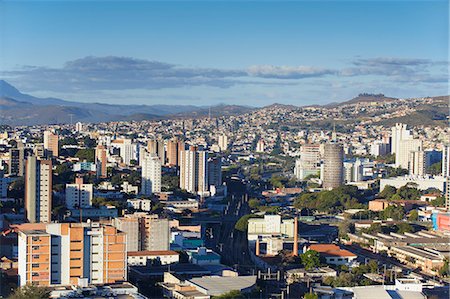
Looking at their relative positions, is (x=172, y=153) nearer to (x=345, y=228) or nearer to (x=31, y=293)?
(x=345, y=228)

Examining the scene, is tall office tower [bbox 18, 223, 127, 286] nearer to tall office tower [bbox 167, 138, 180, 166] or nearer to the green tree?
the green tree

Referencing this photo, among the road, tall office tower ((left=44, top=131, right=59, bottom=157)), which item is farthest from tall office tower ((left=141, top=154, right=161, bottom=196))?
the road

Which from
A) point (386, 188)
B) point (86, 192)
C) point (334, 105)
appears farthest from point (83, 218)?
point (334, 105)

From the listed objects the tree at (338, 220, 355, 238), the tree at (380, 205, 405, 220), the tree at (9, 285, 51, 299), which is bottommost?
the tree at (338, 220, 355, 238)

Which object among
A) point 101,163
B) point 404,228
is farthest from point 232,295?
point 101,163

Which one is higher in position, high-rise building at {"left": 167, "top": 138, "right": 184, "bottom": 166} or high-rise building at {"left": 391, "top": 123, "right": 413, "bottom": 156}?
high-rise building at {"left": 391, "top": 123, "right": 413, "bottom": 156}

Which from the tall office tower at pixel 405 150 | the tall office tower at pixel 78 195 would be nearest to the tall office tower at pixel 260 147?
the tall office tower at pixel 405 150

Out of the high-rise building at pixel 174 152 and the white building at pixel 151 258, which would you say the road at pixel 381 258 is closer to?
the white building at pixel 151 258
